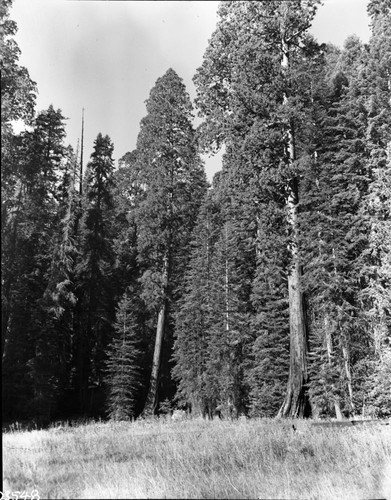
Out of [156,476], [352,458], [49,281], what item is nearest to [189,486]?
[156,476]

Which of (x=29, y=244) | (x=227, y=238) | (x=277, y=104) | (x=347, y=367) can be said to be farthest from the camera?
(x=227, y=238)

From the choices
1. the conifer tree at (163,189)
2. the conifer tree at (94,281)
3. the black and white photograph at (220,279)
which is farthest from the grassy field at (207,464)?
the conifer tree at (163,189)

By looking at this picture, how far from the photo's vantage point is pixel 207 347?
23.0 m

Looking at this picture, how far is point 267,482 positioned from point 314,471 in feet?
3.77

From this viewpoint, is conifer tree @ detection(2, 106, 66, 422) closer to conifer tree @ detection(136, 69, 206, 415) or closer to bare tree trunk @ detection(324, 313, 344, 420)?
bare tree trunk @ detection(324, 313, 344, 420)

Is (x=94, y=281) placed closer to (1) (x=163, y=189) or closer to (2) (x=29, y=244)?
(1) (x=163, y=189)

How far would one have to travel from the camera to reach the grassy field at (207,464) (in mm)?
5230

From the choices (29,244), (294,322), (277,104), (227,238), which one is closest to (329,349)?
(294,322)

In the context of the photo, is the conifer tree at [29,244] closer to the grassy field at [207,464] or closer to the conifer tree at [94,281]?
the grassy field at [207,464]

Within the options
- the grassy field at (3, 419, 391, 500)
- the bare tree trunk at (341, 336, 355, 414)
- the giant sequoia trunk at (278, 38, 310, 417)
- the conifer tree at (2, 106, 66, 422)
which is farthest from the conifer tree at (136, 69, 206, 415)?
the grassy field at (3, 419, 391, 500)

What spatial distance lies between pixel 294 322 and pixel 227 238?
11148 mm

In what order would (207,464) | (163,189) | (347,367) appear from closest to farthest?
(207,464)
(347,367)
(163,189)

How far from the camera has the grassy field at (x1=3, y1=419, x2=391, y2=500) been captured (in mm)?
5230

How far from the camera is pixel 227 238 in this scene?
22859 millimetres
